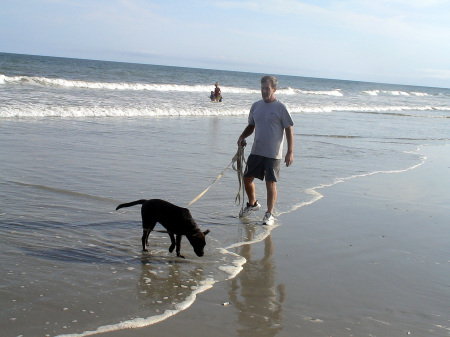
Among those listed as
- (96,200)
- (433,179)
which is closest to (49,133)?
(96,200)

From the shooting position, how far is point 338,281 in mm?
4316

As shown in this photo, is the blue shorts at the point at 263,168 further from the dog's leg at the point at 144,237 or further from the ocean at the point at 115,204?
the dog's leg at the point at 144,237

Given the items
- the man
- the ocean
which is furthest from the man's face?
the ocean

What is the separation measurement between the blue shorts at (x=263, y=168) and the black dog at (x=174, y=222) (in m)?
1.74

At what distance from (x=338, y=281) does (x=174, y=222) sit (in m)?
1.51

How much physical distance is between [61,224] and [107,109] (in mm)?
12495

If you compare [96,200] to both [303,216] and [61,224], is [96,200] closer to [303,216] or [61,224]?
[61,224]

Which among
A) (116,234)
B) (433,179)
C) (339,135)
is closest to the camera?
(116,234)

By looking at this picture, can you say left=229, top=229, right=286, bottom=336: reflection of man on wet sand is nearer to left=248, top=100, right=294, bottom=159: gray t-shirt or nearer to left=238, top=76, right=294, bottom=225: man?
left=238, top=76, right=294, bottom=225: man

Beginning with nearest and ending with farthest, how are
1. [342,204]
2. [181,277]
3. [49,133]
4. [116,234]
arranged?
[181,277] < [116,234] < [342,204] < [49,133]

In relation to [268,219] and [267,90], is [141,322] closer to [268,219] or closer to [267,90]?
[268,219]

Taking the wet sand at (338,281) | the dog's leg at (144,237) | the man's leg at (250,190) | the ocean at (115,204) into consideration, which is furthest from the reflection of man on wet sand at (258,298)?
the man's leg at (250,190)

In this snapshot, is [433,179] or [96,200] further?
[433,179]

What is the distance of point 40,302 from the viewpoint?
11.3ft
